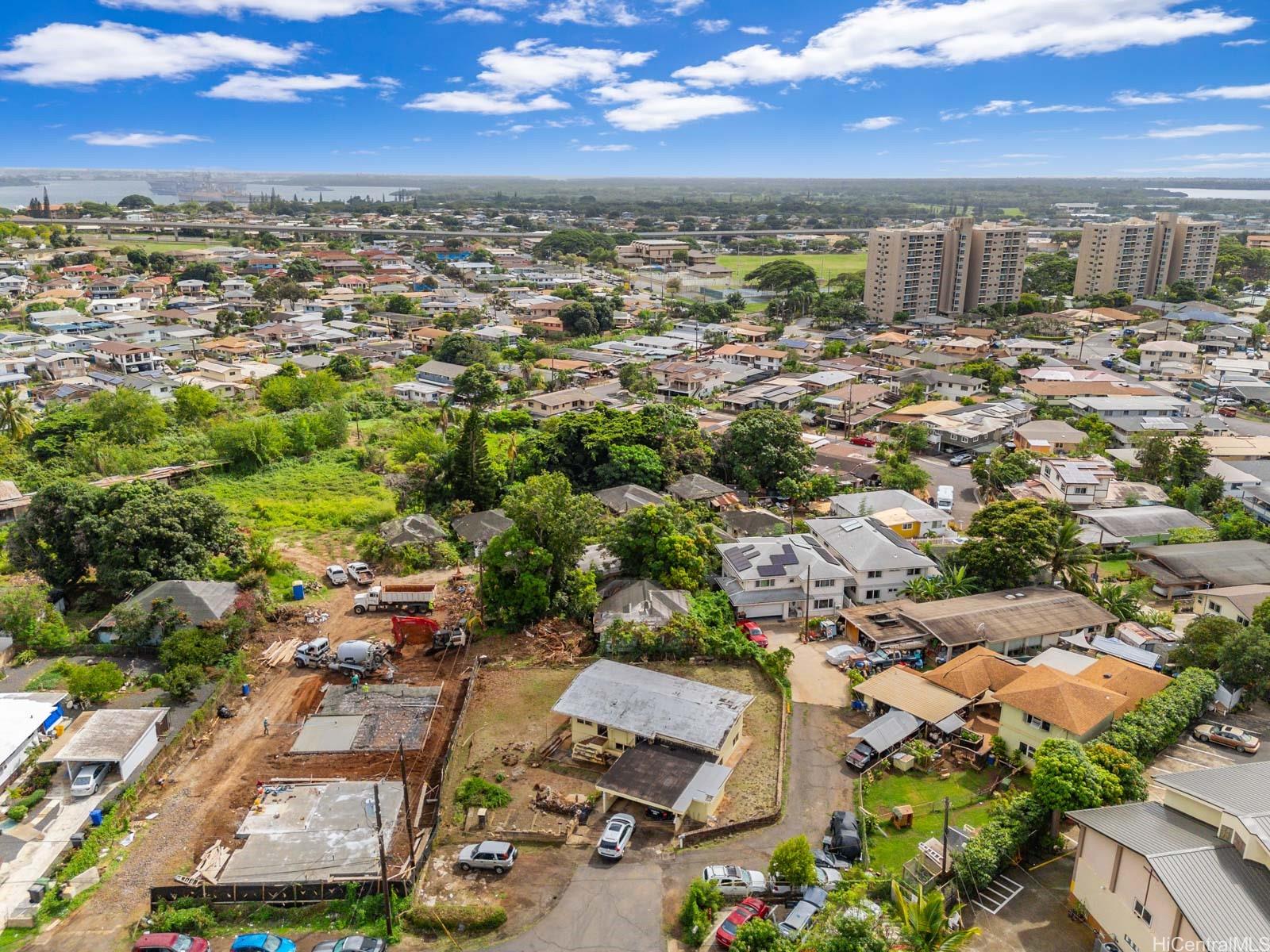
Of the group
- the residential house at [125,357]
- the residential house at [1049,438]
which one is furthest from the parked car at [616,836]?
the residential house at [125,357]

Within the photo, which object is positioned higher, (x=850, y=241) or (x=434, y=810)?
(x=850, y=241)

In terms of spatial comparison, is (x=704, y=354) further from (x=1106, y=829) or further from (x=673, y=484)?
(x=1106, y=829)

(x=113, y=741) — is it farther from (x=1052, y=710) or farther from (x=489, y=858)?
(x=1052, y=710)

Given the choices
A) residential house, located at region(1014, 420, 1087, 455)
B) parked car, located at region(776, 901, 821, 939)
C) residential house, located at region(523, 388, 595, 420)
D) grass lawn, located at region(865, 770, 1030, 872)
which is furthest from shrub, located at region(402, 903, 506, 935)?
residential house, located at region(1014, 420, 1087, 455)

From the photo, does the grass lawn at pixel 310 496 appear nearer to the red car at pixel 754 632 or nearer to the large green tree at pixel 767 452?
the large green tree at pixel 767 452

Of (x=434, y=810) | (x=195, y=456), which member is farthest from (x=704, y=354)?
(x=434, y=810)

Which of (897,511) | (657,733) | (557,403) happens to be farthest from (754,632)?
(557,403)
